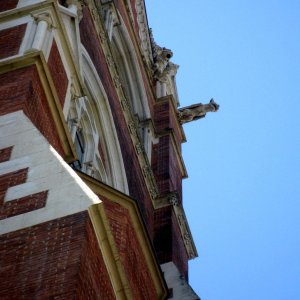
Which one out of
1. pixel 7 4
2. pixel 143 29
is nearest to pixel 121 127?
pixel 7 4

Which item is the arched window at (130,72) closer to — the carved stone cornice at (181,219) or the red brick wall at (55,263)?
the carved stone cornice at (181,219)

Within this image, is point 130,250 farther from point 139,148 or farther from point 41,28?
point 139,148

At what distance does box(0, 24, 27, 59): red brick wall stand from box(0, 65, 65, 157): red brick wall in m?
0.56

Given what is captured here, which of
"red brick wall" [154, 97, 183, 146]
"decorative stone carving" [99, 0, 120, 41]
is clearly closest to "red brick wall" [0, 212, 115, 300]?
"decorative stone carving" [99, 0, 120, 41]

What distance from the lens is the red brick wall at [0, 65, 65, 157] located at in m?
7.24

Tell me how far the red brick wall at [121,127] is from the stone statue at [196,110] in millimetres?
6629

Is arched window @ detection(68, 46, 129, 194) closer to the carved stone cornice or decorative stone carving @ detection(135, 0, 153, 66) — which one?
the carved stone cornice

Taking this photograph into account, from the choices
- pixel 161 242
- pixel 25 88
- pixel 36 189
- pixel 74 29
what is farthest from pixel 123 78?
pixel 36 189

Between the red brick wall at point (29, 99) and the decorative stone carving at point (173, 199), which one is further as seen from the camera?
the decorative stone carving at point (173, 199)

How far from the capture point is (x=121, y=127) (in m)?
15.0

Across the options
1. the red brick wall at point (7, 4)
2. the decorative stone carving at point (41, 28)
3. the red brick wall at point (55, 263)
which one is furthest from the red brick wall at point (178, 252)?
the red brick wall at point (55, 263)

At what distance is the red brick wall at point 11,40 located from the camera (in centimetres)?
845

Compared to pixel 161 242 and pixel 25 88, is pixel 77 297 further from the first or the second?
pixel 161 242

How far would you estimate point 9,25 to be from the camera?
9234 millimetres
